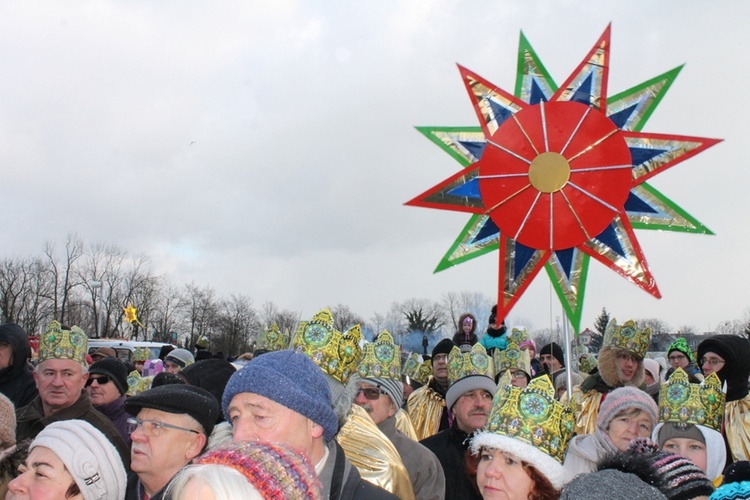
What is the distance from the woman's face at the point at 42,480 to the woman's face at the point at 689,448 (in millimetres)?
3182

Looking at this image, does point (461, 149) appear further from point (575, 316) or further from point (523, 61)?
point (575, 316)

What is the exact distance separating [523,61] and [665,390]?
8.38ft

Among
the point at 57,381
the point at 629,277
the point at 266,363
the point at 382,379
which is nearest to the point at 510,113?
the point at 629,277

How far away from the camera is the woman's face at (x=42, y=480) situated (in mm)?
2961

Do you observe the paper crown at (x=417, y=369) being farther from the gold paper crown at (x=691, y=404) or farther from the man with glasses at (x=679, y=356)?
the gold paper crown at (x=691, y=404)

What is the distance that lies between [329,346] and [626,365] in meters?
3.66

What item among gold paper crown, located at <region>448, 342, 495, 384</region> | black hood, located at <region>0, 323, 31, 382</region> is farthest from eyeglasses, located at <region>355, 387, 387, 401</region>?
black hood, located at <region>0, 323, 31, 382</region>

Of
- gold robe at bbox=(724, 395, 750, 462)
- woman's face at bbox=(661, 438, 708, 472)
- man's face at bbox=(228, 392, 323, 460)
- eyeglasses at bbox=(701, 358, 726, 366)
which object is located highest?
man's face at bbox=(228, 392, 323, 460)

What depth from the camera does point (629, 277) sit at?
518cm

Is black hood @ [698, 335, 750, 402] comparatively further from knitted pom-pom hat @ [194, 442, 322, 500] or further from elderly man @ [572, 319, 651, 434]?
knitted pom-pom hat @ [194, 442, 322, 500]

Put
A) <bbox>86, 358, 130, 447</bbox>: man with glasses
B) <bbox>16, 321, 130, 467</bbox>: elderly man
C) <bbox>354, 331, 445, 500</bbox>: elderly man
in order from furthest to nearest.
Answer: <bbox>86, 358, 130, 447</bbox>: man with glasses → <bbox>16, 321, 130, 467</bbox>: elderly man → <bbox>354, 331, 445, 500</bbox>: elderly man

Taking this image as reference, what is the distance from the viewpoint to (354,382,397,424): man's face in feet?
16.3

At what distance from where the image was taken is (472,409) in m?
5.21

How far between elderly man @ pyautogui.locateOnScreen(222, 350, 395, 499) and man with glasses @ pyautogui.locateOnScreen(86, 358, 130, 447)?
3217mm
